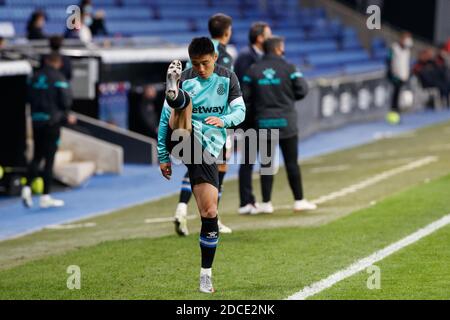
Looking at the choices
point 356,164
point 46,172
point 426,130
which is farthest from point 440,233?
point 426,130

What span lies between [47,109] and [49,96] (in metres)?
0.19

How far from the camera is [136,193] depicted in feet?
54.3

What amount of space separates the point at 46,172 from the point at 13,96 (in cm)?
206

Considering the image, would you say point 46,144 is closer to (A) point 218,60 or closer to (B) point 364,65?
(A) point 218,60

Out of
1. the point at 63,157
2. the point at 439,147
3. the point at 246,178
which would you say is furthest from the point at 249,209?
the point at 439,147

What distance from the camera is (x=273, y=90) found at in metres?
12.5

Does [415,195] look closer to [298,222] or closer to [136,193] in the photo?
[298,222]

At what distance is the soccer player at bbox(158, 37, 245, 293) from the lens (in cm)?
855

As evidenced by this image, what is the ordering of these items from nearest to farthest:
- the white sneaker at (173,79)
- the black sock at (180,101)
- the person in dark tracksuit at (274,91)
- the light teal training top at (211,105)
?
1. the white sneaker at (173,79)
2. the black sock at (180,101)
3. the light teal training top at (211,105)
4. the person in dark tracksuit at (274,91)

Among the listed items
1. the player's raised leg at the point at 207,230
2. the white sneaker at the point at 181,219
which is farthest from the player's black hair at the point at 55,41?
the player's raised leg at the point at 207,230

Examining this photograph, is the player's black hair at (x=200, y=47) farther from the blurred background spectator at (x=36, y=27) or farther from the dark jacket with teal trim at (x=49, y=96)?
the blurred background spectator at (x=36, y=27)

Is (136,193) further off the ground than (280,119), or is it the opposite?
(280,119)

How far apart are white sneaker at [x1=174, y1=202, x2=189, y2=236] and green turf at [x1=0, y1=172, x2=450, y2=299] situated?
0.10 metres

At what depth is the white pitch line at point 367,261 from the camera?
8609 millimetres
